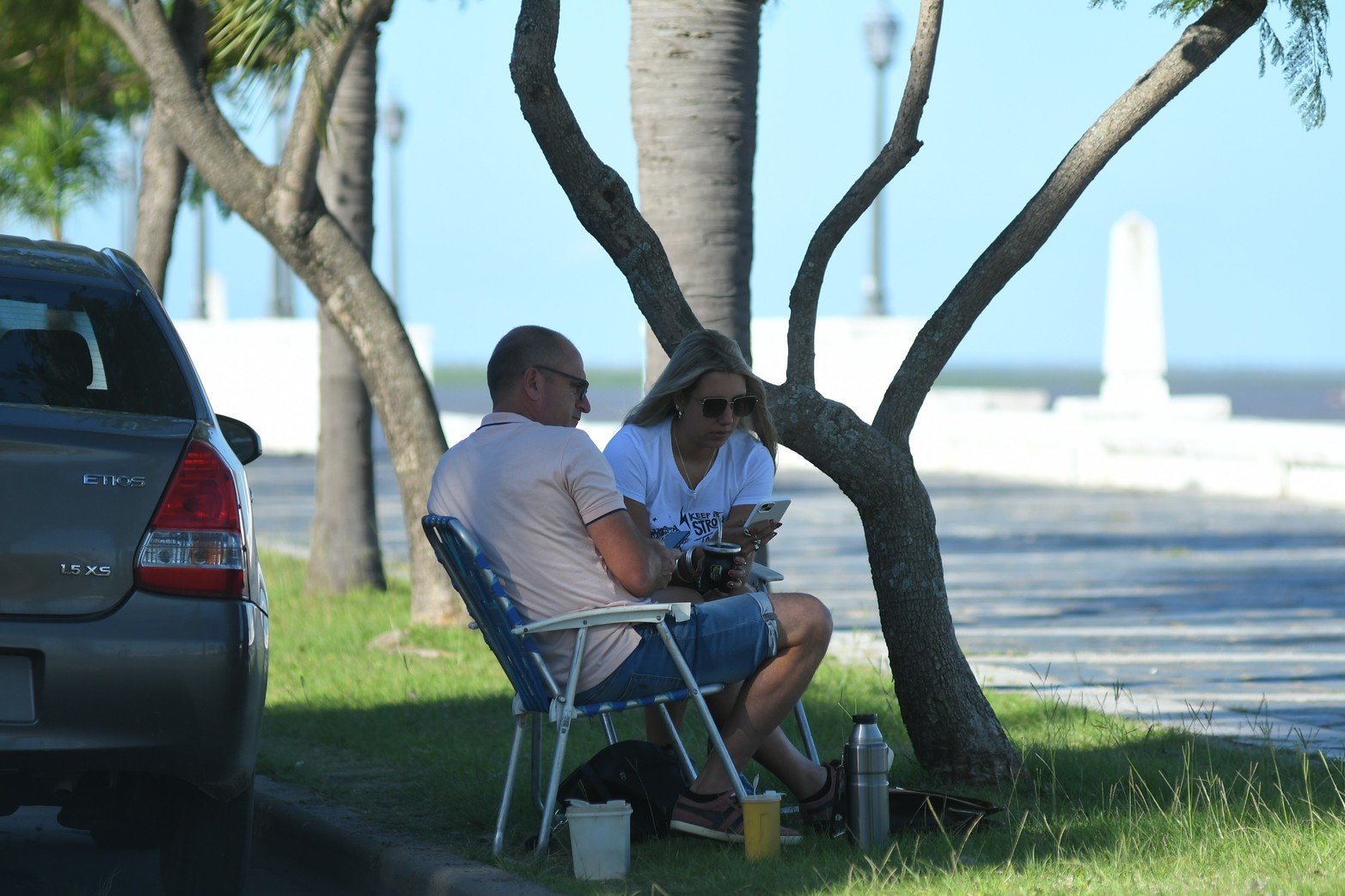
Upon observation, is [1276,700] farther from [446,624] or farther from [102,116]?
[102,116]

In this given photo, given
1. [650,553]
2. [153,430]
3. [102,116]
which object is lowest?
[650,553]

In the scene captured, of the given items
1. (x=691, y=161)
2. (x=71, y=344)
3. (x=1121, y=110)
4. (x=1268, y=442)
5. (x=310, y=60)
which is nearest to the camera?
(x=71, y=344)

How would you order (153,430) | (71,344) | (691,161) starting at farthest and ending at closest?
(691,161), (71,344), (153,430)

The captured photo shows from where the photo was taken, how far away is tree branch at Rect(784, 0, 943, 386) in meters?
5.68

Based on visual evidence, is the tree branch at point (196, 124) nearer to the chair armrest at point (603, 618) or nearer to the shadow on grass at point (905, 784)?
the shadow on grass at point (905, 784)

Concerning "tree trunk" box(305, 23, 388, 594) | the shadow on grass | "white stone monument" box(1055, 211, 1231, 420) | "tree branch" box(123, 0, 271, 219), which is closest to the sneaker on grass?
the shadow on grass

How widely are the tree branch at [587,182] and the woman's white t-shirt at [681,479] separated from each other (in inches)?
15.5

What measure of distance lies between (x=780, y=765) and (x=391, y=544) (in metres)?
11.3

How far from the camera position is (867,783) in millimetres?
4855

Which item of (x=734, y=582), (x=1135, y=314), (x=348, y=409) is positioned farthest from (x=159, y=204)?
(x=1135, y=314)

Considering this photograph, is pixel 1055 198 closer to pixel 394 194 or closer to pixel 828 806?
pixel 828 806

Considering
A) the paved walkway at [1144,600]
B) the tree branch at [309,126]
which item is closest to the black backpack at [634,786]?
the paved walkway at [1144,600]

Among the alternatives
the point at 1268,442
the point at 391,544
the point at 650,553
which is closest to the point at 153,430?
the point at 650,553

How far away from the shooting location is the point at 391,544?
1609 cm
